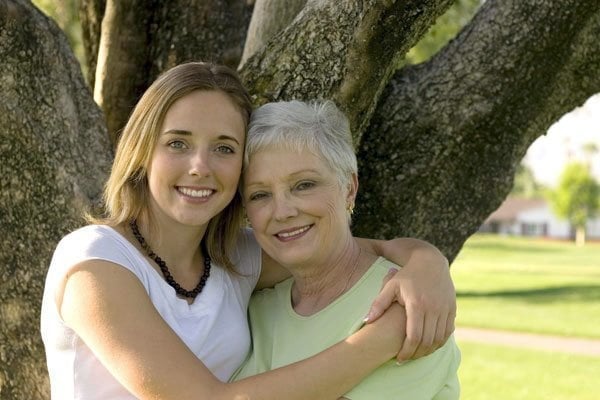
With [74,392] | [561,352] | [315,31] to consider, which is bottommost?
[561,352]

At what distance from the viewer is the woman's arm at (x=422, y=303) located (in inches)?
104

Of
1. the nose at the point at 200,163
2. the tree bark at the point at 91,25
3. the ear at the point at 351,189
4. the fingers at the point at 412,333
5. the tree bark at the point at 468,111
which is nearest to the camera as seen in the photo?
the fingers at the point at 412,333

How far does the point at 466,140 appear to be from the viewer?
4191 millimetres

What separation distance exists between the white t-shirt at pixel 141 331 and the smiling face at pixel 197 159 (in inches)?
9.4

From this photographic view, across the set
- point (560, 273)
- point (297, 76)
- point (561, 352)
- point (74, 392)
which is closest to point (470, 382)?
point (561, 352)

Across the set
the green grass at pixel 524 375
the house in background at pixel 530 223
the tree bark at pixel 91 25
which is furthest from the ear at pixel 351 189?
the house in background at pixel 530 223

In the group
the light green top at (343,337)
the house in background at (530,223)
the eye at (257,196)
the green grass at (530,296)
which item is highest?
the eye at (257,196)

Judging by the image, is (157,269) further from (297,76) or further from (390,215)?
(390,215)

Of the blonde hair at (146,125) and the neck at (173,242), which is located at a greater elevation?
the blonde hair at (146,125)

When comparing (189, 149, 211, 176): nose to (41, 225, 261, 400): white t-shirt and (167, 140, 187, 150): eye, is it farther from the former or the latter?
(41, 225, 261, 400): white t-shirt

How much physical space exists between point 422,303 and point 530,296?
2236 cm

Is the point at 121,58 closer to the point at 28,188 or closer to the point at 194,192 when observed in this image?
the point at 28,188

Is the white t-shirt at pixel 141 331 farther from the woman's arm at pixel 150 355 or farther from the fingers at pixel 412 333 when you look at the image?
the fingers at pixel 412 333

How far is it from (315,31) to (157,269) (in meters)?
1.30
